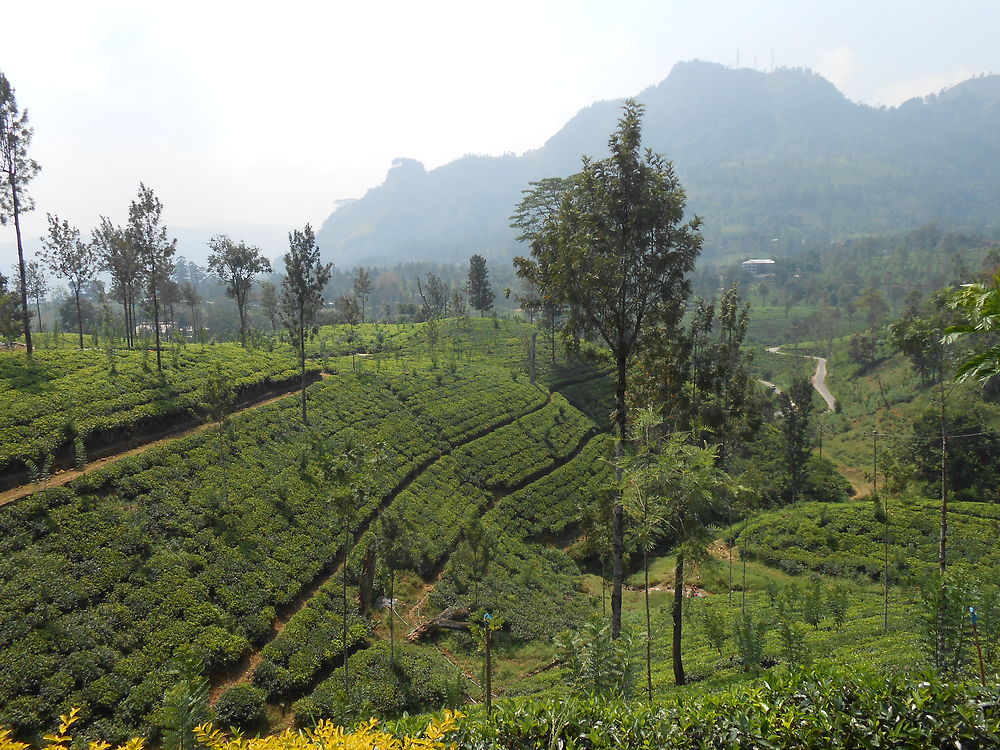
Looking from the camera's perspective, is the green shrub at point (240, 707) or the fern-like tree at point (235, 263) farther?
the fern-like tree at point (235, 263)

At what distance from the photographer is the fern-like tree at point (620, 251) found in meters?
16.3

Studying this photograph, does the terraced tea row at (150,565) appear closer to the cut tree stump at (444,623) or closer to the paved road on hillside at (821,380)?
the cut tree stump at (444,623)

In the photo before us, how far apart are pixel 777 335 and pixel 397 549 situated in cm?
11836

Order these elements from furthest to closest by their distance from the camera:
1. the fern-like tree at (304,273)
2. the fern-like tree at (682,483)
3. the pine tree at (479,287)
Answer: the pine tree at (479,287)
the fern-like tree at (304,273)
the fern-like tree at (682,483)

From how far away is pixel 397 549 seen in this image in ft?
78.4

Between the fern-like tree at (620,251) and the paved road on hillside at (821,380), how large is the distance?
6590 cm

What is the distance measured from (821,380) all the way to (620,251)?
83136 millimetres

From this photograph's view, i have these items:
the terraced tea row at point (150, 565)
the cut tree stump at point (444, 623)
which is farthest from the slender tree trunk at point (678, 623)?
the terraced tea row at point (150, 565)

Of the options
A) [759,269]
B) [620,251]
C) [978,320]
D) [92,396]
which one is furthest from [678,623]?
[759,269]

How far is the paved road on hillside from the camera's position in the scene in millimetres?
72562

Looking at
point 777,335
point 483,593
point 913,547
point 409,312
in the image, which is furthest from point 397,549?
point 777,335

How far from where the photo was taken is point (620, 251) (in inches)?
664

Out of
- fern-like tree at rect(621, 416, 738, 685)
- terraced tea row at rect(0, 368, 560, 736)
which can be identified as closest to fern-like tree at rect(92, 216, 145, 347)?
terraced tea row at rect(0, 368, 560, 736)

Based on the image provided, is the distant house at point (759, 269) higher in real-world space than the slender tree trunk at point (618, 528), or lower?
higher
